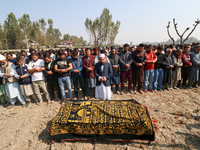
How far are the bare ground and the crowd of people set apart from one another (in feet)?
1.68

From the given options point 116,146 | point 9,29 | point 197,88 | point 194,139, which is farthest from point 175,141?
point 9,29

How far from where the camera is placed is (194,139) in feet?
7.91

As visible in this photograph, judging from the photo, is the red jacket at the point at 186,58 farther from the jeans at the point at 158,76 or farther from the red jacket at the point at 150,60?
the red jacket at the point at 150,60

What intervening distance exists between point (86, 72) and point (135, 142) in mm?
2770

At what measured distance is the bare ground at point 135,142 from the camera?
7.74 feet

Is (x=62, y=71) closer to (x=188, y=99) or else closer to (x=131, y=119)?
(x=131, y=119)

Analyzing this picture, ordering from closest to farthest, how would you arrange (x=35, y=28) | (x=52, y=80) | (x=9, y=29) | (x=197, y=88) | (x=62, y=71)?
(x=62, y=71)
(x=52, y=80)
(x=197, y=88)
(x=9, y=29)
(x=35, y=28)

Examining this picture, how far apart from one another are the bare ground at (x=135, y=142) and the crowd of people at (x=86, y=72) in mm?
512

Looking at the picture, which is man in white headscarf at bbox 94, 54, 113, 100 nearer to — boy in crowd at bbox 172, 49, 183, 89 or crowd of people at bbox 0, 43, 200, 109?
crowd of people at bbox 0, 43, 200, 109

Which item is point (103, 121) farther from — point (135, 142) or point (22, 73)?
point (22, 73)

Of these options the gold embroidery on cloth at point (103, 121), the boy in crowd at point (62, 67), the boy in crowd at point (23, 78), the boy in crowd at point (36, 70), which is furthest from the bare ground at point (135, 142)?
the boy in crowd at point (62, 67)

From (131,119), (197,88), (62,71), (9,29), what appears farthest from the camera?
(9,29)

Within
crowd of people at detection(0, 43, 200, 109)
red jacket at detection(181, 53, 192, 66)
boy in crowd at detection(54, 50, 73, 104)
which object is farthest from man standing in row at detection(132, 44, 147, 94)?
boy in crowd at detection(54, 50, 73, 104)

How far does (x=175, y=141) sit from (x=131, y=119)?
1.16 metres
